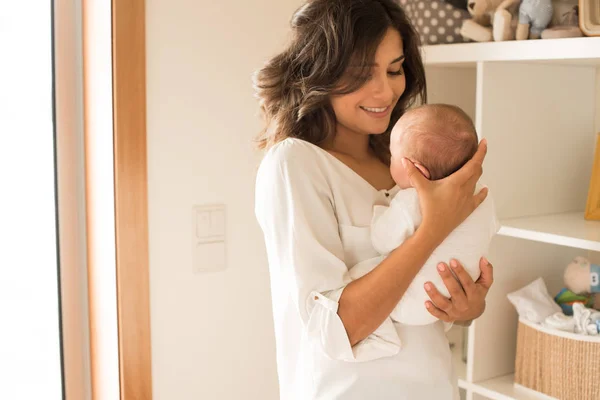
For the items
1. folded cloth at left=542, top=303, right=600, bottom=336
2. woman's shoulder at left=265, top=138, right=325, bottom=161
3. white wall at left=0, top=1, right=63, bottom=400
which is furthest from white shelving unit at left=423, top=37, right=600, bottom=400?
white wall at left=0, top=1, right=63, bottom=400

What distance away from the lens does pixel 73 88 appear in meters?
1.84

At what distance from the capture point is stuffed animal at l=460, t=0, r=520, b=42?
1.71m

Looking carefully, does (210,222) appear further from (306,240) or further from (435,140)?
(435,140)

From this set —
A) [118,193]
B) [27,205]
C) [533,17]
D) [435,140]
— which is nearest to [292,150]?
[435,140]

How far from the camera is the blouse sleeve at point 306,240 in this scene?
1.22 metres

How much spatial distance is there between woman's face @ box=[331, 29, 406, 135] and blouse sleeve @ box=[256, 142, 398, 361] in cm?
13

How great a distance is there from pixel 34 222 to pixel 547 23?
1311 millimetres

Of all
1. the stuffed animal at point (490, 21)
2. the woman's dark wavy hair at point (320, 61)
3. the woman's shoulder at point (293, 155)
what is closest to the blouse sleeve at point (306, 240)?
the woman's shoulder at point (293, 155)

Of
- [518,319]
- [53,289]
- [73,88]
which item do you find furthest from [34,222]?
[518,319]

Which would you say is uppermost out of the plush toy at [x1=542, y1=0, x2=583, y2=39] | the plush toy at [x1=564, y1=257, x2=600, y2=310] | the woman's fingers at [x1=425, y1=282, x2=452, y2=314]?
the plush toy at [x1=542, y1=0, x2=583, y2=39]

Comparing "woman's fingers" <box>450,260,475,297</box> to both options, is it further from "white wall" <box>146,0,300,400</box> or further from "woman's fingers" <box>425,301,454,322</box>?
"white wall" <box>146,0,300,400</box>

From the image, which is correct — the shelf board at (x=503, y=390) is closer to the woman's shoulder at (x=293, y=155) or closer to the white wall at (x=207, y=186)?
the white wall at (x=207, y=186)

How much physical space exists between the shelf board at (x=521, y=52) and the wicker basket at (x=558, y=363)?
2.03ft

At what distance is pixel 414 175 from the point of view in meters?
1.23
